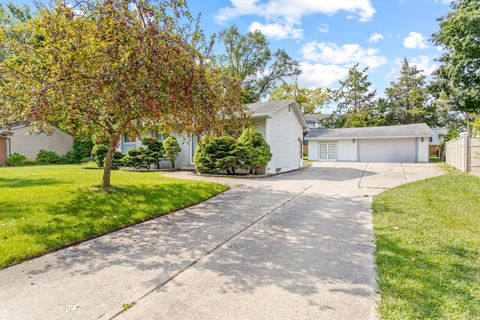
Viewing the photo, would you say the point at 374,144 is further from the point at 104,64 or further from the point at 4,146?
the point at 4,146

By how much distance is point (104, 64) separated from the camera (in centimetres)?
498

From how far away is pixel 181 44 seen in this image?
558 centimetres

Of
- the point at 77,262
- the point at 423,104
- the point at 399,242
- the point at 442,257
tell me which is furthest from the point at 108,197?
the point at 423,104

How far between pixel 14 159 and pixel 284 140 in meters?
19.3

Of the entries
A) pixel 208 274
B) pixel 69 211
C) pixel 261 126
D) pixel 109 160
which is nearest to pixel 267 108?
pixel 261 126

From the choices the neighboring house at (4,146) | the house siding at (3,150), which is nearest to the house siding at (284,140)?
the neighboring house at (4,146)

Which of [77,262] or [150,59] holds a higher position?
[150,59]

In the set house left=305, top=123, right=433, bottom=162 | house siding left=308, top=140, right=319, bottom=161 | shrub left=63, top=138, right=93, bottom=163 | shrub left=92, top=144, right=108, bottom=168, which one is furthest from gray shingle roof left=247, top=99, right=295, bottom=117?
shrub left=63, top=138, right=93, bottom=163

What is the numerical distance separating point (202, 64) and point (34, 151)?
2166 cm

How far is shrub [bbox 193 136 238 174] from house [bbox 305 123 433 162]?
16424 millimetres

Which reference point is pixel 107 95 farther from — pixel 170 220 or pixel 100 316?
pixel 100 316

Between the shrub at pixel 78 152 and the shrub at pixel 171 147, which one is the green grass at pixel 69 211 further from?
the shrub at pixel 78 152

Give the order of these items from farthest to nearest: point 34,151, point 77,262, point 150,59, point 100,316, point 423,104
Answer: point 423,104 → point 34,151 → point 150,59 → point 77,262 → point 100,316

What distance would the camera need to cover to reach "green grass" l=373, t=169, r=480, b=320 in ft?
8.26
